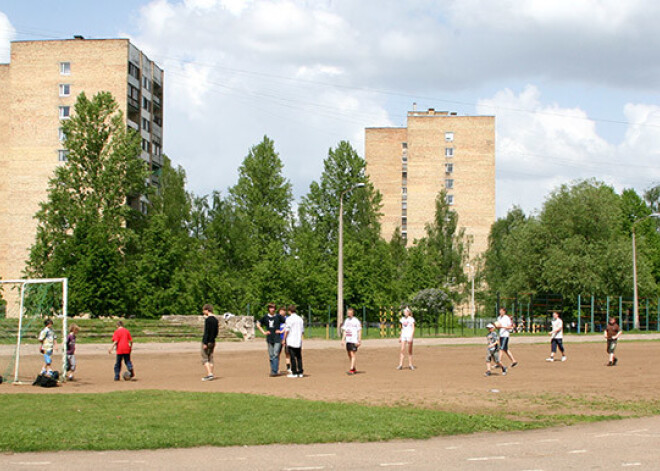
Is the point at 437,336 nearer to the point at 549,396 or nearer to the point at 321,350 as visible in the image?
the point at 321,350

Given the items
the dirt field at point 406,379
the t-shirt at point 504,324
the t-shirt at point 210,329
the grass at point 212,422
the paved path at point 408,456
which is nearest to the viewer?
the paved path at point 408,456

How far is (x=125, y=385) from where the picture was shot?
2027 cm

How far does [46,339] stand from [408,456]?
44.4 ft

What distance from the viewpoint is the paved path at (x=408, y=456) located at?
980cm

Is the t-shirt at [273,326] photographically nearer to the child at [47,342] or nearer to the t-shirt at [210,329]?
the t-shirt at [210,329]

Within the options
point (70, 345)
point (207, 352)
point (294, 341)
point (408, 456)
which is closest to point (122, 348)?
point (70, 345)

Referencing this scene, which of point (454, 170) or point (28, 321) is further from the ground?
point (454, 170)

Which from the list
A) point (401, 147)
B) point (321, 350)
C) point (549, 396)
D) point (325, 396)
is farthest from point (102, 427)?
point (401, 147)

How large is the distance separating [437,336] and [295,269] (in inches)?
522

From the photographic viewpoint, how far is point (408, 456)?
34.7ft

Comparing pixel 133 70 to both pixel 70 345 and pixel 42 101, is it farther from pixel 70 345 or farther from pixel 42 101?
pixel 70 345

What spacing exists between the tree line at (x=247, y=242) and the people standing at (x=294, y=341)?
119 ft

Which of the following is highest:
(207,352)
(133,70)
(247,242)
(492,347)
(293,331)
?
(133,70)

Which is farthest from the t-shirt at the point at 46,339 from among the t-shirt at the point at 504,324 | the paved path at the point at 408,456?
the t-shirt at the point at 504,324
